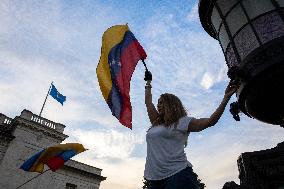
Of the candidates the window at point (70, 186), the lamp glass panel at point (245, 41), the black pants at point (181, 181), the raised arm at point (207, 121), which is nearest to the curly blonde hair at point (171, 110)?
the raised arm at point (207, 121)

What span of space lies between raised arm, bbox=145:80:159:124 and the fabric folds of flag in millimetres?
12734

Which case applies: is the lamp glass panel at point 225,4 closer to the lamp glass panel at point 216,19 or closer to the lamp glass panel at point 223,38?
the lamp glass panel at point 216,19

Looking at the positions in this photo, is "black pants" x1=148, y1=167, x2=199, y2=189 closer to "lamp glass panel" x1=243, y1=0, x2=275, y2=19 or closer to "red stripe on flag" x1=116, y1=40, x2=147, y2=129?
"red stripe on flag" x1=116, y1=40, x2=147, y2=129

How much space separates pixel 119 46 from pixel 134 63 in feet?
1.31

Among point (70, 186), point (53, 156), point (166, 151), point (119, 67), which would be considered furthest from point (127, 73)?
point (70, 186)

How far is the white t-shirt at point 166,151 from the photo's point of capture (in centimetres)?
273

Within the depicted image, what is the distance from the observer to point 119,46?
17.6 feet

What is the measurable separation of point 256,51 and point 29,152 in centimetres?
2547

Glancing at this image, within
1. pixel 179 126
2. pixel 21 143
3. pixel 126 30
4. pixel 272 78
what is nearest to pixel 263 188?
pixel 272 78

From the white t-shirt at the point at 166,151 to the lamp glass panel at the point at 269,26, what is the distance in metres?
1.78

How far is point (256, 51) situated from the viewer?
381cm

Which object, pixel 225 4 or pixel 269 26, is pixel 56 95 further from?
pixel 269 26

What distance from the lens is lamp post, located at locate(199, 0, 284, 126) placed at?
12.1 feet

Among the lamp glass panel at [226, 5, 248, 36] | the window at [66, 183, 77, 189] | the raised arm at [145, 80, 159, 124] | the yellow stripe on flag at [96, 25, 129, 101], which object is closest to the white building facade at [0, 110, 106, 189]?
the window at [66, 183, 77, 189]
